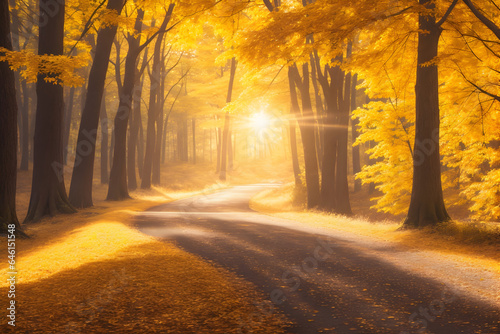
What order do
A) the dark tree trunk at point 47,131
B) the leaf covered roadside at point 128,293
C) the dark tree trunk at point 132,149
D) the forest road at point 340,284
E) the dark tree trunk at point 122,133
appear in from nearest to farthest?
the leaf covered roadside at point 128,293
the forest road at point 340,284
the dark tree trunk at point 47,131
the dark tree trunk at point 122,133
the dark tree trunk at point 132,149

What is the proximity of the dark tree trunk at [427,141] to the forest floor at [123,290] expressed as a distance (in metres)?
7.26

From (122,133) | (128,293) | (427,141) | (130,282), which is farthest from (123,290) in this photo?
(122,133)

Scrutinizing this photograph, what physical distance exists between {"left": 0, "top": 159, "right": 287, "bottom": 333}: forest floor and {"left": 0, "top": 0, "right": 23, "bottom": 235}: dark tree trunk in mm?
1071

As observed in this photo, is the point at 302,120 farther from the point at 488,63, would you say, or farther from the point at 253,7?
the point at 488,63

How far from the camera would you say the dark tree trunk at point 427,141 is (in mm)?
11656

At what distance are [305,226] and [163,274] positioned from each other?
705 cm

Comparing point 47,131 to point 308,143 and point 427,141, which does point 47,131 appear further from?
point 427,141

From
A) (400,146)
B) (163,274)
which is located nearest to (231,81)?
(400,146)

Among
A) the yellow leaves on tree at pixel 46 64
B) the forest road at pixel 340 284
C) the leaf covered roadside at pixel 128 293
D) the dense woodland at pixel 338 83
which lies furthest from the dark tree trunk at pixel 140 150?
the leaf covered roadside at pixel 128 293

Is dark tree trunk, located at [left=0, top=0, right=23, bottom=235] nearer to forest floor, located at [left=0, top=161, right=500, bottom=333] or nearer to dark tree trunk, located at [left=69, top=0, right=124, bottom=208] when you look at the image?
forest floor, located at [left=0, top=161, right=500, bottom=333]

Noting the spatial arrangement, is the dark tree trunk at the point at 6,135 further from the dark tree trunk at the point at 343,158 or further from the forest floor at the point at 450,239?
the dark tree trunk at the point at 343,158

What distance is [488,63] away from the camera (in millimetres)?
13094

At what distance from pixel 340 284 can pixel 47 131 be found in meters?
12.6

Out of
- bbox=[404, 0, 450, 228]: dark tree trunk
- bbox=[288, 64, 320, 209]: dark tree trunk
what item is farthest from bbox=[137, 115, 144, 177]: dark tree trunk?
bbox=[404, 0, 450, 228]: dark tree trunk
